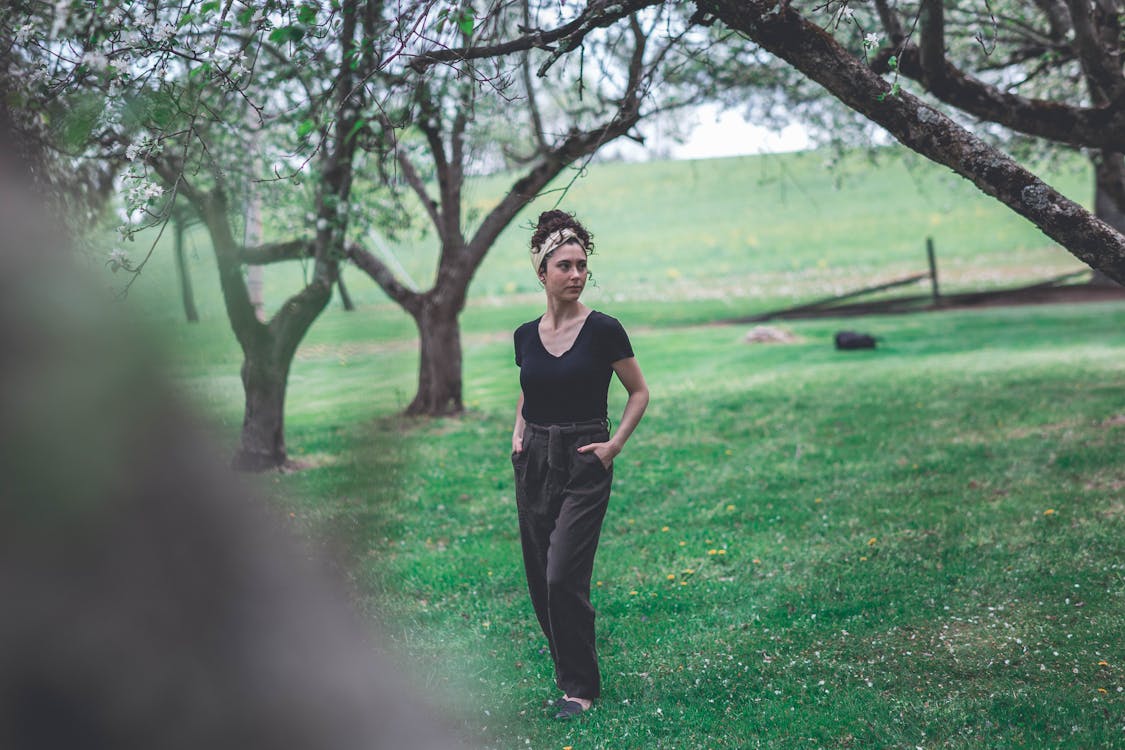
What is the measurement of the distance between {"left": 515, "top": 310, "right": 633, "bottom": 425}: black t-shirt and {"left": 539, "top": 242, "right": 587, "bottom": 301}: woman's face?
183 millimetres

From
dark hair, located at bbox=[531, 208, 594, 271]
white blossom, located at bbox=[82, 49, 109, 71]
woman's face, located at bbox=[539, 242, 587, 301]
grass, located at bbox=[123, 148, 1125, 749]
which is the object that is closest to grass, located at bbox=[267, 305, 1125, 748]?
grass, located at bbox=[123, 148, 1125, 749]

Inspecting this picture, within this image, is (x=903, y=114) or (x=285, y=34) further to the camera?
(x=903, y=114)

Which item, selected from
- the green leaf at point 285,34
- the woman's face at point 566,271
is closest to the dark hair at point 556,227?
the woman's face at point 566,271

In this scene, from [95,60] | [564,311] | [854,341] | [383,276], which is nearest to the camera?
[95,60]

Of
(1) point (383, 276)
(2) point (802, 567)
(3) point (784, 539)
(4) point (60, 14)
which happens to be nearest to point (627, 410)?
(2) point (802, 567)

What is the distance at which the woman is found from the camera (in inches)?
214

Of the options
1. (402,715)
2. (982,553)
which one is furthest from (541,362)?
(982,553)

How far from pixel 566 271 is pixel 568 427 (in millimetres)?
838

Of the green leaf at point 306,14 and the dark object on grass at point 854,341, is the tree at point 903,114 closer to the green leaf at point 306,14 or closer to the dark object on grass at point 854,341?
the green leaf at point 306,14

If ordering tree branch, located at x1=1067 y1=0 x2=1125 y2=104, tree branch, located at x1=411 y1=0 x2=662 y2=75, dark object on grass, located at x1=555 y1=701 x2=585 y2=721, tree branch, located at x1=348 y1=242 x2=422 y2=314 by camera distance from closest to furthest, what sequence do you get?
dark object on grass, located at x1=555 y1=701 x2=585 y2=721, tree branch, located at x1=411 y1=0 x2=662 y2=75, tree branch, located at x1=1067 y1=0 x2=1125 y2=104, tree branch, located at x1=348 y1=242 x2=422 y2=314

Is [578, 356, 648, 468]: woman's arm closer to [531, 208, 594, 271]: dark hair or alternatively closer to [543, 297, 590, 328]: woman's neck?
[543, 297, 590, 328]: woman's neck

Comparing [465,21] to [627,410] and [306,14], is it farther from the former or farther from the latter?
[627,410]

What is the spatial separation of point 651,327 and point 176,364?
3002cm

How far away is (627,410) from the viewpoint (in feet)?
18.2
